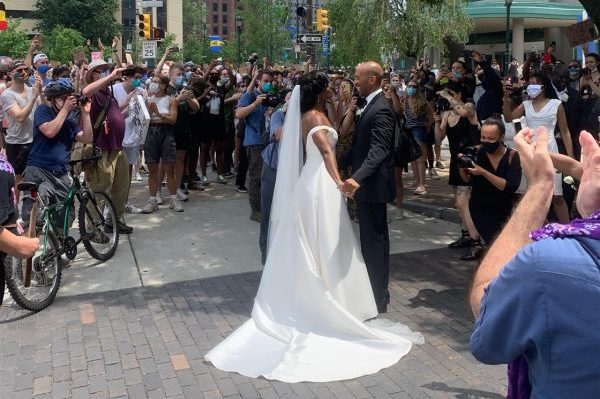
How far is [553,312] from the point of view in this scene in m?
1.44

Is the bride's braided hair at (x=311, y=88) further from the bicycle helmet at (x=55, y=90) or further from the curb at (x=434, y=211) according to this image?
the curb at (x=434, y=211)

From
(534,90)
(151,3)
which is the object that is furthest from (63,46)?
(534,90)

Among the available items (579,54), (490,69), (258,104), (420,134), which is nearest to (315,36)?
(420,134)

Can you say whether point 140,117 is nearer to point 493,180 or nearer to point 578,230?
point 493,180

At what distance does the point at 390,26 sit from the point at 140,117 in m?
20.3

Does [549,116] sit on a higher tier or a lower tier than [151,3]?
lower

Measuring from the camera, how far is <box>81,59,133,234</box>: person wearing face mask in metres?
7.84

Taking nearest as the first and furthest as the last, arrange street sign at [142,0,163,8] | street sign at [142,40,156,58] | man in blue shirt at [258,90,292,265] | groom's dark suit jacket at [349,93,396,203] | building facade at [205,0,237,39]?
groom's dark suit jacket at [349,93,396,203] < man in blue shirt at [258,90,292,265] < street sign at [142,40,156,58] < street sign at [142,0,163,8] < building facade at [205,0,237,39]

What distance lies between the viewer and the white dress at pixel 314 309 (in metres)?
4.61

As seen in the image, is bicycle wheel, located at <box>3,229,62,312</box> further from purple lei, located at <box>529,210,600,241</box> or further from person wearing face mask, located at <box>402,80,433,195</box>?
person wearing face mask, located at <box>402,80,433,195</box>

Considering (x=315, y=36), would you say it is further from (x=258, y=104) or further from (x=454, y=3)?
(x=454, y=3)

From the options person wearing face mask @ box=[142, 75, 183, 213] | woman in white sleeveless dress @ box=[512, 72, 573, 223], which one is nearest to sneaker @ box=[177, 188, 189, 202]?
person wearing face mask @ box=[142, 75, 183, 213]

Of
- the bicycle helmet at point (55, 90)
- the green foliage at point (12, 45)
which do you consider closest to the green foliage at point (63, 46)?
the green foliage at point (12, 45)

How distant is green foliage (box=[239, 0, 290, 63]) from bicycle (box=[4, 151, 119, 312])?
51249 millimetres
